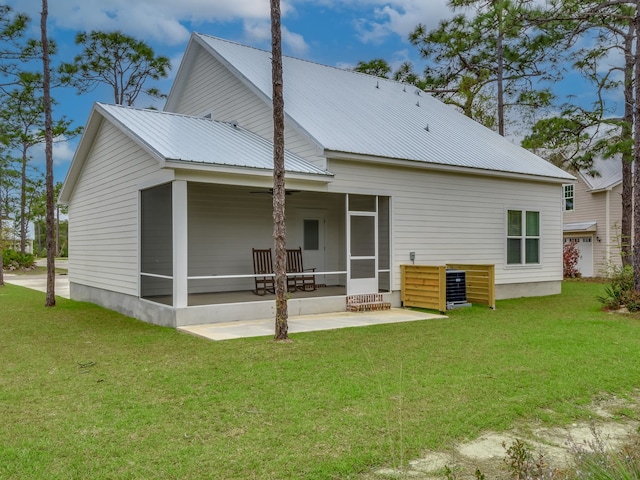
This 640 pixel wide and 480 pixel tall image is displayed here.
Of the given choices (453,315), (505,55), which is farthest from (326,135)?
(505,55)

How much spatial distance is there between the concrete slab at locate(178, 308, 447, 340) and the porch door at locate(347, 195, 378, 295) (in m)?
0.72

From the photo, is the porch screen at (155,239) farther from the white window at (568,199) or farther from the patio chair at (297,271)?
the white window at (568,199)

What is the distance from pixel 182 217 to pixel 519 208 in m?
9.54

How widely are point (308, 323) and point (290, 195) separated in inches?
186

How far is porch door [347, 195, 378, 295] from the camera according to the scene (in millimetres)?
10938

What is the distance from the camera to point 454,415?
164 inches

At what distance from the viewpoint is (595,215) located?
2305 cm

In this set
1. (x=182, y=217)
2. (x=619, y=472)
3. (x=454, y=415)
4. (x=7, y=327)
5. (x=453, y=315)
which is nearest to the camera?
(x=619, y=472)

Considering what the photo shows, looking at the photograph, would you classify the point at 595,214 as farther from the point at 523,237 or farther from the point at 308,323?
the point at 308,323

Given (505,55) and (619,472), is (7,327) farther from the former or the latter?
(505,55)

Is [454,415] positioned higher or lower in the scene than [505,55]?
lower

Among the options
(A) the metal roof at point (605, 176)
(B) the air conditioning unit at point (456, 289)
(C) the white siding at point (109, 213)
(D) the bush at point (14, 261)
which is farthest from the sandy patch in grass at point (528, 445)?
(D) the bush at point (14, 261)

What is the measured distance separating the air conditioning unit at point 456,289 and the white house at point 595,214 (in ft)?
44.6

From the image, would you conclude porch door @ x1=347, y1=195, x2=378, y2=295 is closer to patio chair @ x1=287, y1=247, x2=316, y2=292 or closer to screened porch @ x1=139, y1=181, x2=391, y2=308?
screened porch @ x1=139, y1=181, x2=391, y2=308
